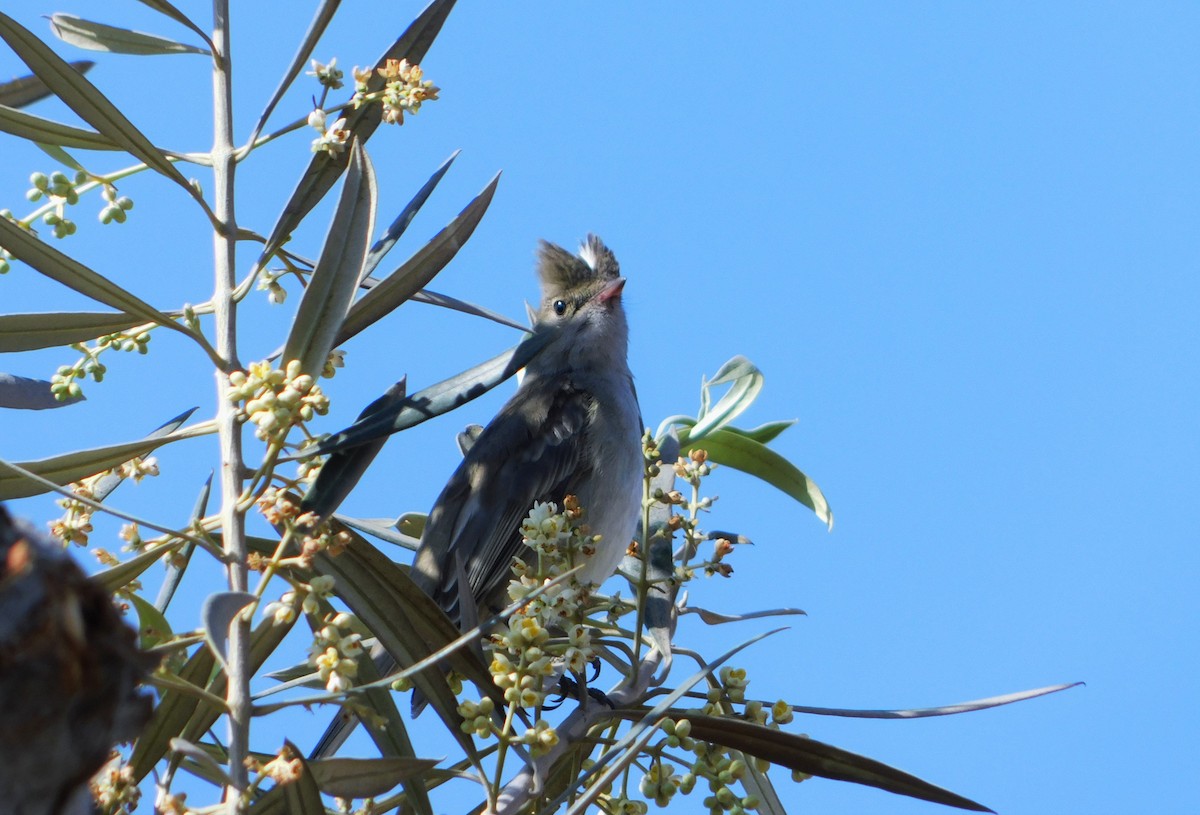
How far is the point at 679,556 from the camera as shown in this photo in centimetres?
234

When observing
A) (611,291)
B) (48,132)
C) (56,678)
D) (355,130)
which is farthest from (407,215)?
(611,291)

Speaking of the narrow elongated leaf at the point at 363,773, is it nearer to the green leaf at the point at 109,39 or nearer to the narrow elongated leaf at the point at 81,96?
the narrow elongated leaf at the point at 81,96

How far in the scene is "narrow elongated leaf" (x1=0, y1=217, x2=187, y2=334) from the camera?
192 centimetres

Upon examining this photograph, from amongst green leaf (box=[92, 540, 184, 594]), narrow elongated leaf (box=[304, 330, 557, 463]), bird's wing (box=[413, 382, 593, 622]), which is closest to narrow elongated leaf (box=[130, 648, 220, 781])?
green leaf (box=[92, 540, 184, 594])

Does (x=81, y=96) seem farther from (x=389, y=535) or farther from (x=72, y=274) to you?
(x=389, y=535)

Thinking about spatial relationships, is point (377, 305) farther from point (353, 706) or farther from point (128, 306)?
point (353, 706)

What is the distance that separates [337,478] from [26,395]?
0.82m

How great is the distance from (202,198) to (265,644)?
0.76 m

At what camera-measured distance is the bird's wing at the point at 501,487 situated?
3.44 meters

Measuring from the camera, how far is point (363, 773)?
166 centimetres

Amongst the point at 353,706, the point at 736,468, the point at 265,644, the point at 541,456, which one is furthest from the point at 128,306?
the point at 541,456

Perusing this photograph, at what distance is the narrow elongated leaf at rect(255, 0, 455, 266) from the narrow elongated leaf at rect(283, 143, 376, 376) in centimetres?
8

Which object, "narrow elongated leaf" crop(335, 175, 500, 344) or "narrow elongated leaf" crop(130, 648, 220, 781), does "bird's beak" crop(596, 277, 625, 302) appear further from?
"narrow elongated leaf" crop(130, 648, 220, 781)

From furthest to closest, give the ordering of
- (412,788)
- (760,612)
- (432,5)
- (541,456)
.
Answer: (541,456), (432,5), (760,612), (412,788)
